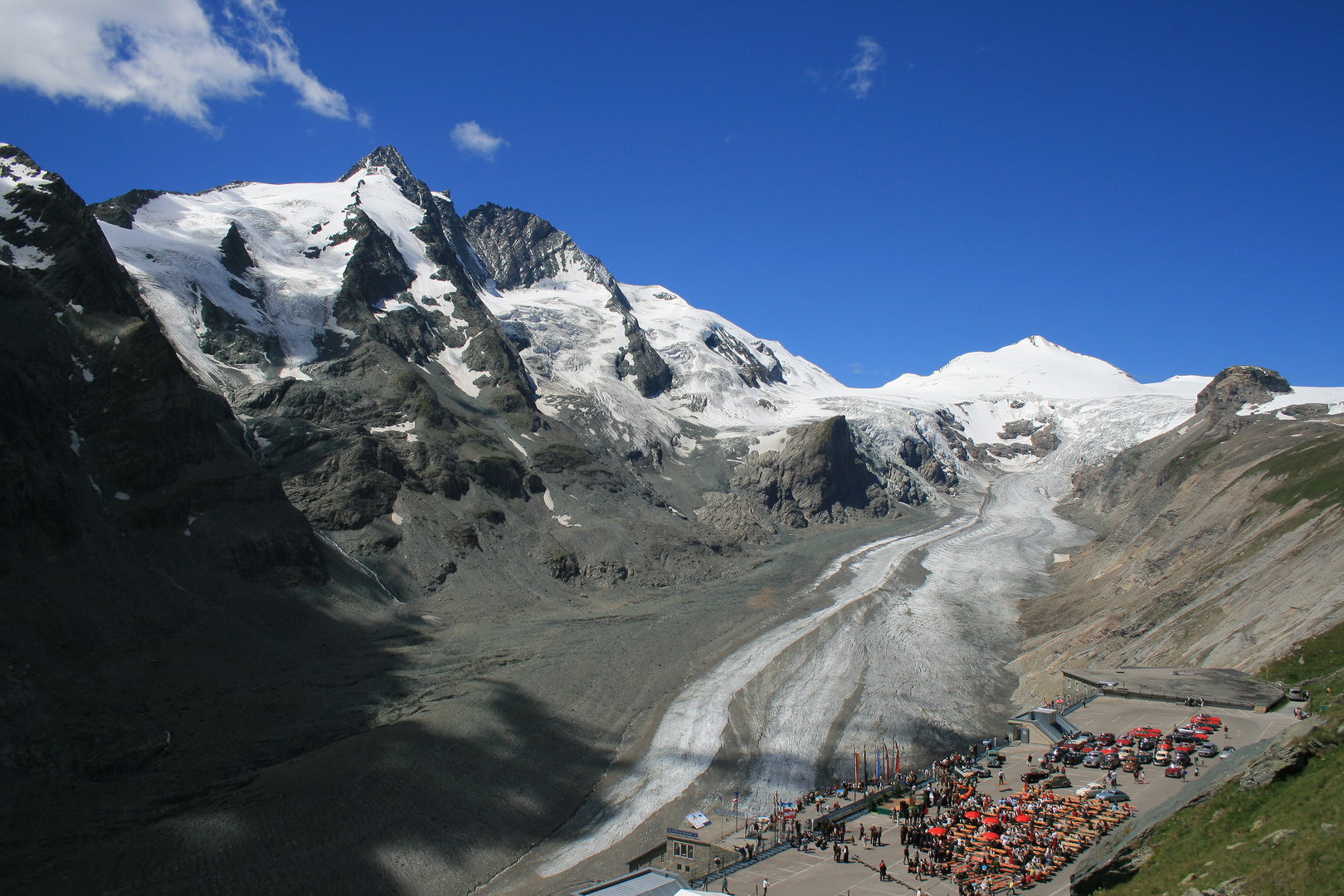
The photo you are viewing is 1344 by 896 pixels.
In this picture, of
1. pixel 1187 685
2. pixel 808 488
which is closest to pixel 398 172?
pixel 808 488

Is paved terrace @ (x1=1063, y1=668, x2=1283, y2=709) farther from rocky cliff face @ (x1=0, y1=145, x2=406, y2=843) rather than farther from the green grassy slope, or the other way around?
rocky cliff face @ (x1=0, y1=145, x2=406, y2=843)

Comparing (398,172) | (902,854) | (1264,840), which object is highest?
(398,172)

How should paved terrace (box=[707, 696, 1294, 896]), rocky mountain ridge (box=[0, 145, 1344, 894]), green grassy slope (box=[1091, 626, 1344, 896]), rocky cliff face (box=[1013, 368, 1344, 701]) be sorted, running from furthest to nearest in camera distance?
rocky cliff face (box=[1013, 368, 1344, 701])
rocky mountain ridge (box=[0, 145, 1344, 894])
paved terrace (box=[707, 696, 1294, 896])
green grassy slope (box=[1091, 626, 1344, 896])

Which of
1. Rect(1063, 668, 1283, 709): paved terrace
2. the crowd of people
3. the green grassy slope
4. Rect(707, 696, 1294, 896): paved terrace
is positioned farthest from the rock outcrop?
the green grassy slope

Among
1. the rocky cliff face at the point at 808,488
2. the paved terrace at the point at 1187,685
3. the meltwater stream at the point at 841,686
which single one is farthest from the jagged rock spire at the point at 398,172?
the paved terrace at the point at 1187,685

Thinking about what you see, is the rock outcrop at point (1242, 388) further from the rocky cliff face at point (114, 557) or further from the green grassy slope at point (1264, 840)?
the rocky cliff face at point (114, 557)

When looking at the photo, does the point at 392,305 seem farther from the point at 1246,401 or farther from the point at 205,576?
the point at 1246,401

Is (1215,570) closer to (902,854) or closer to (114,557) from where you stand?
(902,854)
